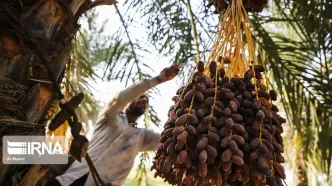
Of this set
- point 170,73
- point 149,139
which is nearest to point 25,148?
point 170,73

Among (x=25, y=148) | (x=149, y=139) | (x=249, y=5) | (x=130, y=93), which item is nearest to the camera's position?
(x=25, y=148)

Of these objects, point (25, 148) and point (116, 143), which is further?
Answer: point (116, 143)

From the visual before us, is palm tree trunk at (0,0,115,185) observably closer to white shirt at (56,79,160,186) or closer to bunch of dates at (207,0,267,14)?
bunch of dates at (207,0,267,14)

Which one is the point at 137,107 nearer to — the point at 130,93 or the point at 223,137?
the point at 130,93

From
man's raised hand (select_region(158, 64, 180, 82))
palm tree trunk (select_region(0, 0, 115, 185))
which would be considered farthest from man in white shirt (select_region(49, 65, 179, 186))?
palm tree trunk (select_region(0, 0, 115, 185))

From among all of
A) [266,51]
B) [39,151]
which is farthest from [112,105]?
[39,151]

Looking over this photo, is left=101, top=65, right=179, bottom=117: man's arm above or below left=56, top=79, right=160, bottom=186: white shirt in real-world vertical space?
above

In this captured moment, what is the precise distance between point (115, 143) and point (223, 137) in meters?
1.87

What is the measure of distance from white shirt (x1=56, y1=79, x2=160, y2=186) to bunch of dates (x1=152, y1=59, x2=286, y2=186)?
155 centimetres

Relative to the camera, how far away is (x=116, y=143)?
3018 mm

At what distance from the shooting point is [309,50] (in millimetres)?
3203

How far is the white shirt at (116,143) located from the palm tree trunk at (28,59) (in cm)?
127

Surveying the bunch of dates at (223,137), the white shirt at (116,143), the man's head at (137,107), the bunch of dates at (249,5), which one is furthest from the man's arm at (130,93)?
the bunch of dates at (223,137)

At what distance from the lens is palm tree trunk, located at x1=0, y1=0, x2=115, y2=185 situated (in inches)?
56.8
